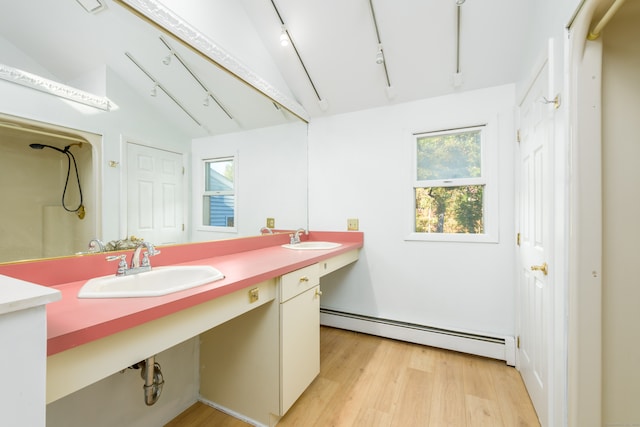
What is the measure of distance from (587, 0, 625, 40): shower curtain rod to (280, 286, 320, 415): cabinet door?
1653 mm

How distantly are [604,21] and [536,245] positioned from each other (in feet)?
3.32

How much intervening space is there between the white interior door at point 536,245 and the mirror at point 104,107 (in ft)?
5.88

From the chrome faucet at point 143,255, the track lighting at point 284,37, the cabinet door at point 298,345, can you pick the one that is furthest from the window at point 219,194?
the track lighting at point 284,37

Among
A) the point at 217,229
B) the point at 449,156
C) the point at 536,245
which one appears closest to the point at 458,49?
the point at 449,156

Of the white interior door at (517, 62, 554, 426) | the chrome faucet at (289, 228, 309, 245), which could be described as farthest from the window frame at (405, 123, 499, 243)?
the chrome faucet at (289, 228, 309, 245)

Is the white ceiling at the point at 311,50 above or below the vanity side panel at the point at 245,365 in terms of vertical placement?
above

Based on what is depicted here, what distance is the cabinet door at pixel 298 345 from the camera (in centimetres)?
139

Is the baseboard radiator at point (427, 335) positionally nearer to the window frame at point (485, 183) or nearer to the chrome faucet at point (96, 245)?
the window frame at point (485, 183)

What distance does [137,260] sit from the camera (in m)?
1.21

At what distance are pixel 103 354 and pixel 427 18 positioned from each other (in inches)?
93.6

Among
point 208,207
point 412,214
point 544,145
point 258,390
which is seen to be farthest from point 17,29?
point 412,214

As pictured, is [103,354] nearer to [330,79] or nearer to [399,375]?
[399,375]

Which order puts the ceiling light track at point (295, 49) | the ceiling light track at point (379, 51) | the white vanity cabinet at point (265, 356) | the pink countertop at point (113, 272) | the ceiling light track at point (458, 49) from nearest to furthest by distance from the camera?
the pink countertop at point (113, 272) < the white vanity cabinet at point (265, 356) < the ceiling light track at point (458, 49) < the ceiling light track at point (379, 51) < the ceiling light track at point (295, 49)

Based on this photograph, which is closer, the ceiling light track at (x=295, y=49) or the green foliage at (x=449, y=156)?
the ceiling light track at (x=295, y=49)
